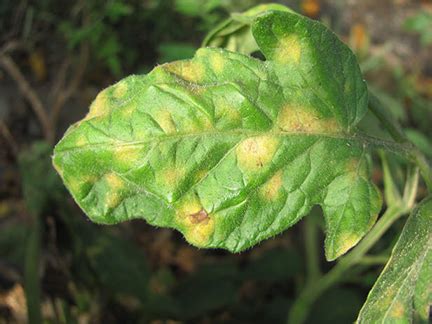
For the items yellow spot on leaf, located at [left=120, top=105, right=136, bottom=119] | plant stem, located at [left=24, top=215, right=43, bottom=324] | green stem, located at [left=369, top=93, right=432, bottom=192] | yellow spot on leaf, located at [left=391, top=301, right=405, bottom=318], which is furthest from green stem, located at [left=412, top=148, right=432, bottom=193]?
plant stem, located at [left=24, top=215, right=43, bottom=324]

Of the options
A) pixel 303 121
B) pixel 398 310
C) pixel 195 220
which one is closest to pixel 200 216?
pixel 195 220

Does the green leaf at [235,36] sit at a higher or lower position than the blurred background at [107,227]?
higher

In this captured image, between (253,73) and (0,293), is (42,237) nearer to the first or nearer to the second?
(0,293)

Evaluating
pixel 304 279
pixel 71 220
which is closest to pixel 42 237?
pixel 71 220

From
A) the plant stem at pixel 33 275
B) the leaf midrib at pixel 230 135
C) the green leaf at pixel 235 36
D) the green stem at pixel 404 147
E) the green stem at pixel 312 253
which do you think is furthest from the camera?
the green stem at pixel 312 253

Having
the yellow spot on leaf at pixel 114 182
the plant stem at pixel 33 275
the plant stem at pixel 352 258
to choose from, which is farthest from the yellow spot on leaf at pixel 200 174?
the plant stem at pixel 33 275

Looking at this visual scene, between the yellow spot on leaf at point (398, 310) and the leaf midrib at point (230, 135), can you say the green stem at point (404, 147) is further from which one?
the yellow spot on leaf at point (398, 310)
